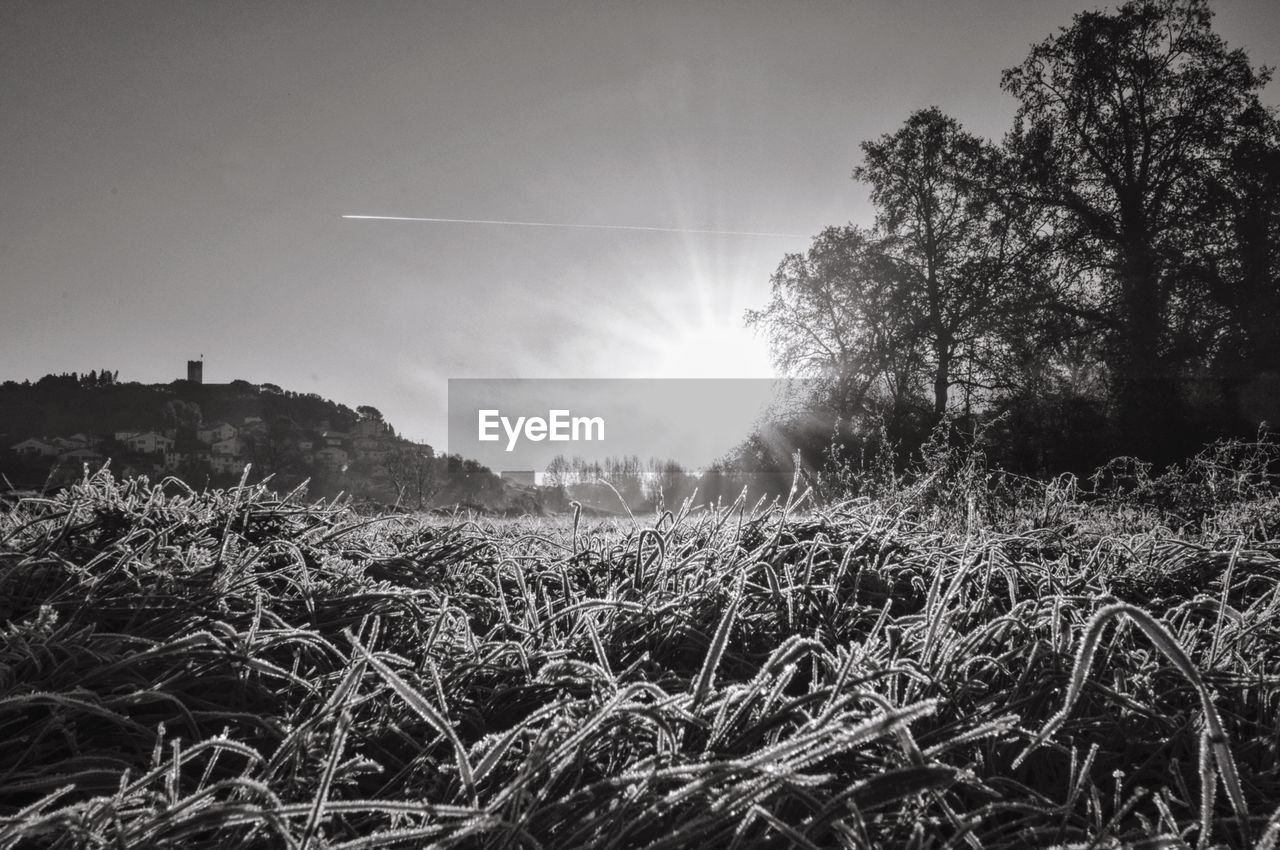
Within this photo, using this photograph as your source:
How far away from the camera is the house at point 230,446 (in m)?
Answer: 30.1

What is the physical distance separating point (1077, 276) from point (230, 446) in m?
32.2

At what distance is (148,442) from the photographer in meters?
29.7

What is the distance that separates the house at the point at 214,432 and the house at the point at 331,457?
152 inches

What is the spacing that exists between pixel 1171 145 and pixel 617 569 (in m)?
18.3

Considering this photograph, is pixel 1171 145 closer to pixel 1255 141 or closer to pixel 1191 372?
pixel 1255 141

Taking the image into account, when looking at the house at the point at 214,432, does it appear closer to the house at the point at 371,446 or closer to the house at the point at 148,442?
the house at the point at 148,442

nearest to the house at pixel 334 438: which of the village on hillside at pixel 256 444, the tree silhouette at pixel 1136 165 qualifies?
the village on hillside at pixel 256 444

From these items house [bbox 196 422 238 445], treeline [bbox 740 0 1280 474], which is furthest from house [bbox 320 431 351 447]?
treeline [bbox 740 0 1280 474]

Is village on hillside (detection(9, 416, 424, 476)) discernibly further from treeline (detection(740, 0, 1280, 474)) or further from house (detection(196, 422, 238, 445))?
treeline (detection(740, 0, 1280, 474))

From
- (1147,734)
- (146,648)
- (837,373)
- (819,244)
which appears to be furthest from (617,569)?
(819,244)

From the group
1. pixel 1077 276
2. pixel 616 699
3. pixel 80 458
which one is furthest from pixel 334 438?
pixel 616 699

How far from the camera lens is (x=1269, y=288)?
12.1m

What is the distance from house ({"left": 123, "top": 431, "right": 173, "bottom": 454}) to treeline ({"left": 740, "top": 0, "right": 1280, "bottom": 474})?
84.7 feet

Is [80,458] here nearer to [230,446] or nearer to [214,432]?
[230,446]
